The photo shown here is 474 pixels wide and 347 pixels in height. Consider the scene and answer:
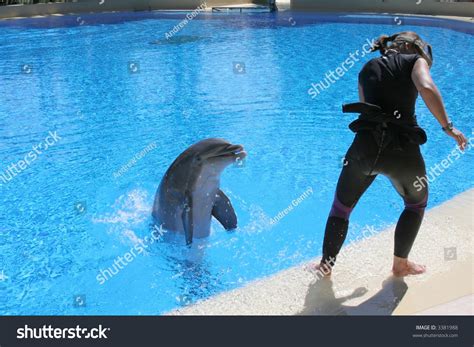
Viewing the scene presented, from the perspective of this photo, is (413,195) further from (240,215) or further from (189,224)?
(240,215)

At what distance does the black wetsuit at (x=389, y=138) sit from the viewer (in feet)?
10.1

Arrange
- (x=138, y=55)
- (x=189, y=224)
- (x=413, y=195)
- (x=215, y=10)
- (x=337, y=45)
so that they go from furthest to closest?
(x=215, y=10) → (x=337, y=45) → (x=138, y=55) → (x=189, y=224) → (x=413, y=195)

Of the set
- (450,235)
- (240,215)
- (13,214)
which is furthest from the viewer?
(13,214)

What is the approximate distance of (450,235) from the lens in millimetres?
3967

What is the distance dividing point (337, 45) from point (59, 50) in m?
7.61

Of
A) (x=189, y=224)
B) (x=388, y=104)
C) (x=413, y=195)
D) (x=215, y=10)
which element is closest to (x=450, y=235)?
(x=413, y=195)
